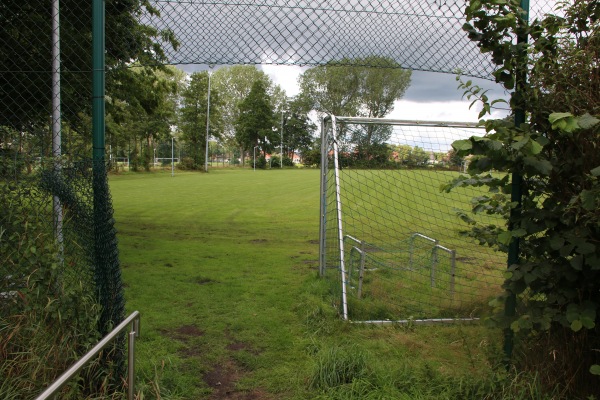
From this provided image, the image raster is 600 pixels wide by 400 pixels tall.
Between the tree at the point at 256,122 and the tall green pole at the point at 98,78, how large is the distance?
63.4 meters

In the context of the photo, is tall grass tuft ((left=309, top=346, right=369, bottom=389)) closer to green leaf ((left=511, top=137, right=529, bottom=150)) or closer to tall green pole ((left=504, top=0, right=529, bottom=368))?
tall green pole ((left=504, top=0, right=529, bottom=368))

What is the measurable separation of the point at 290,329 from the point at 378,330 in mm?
826

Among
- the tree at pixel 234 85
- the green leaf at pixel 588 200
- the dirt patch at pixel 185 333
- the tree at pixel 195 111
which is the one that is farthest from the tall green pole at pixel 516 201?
the tree at pixel 234 85

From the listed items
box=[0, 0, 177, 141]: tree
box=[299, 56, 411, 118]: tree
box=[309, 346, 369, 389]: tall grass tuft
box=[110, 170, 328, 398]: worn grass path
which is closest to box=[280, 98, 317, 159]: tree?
box=[299, 56, 411, 118]: tree

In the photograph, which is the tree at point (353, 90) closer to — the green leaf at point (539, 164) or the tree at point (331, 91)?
the tree at point (331, 91)

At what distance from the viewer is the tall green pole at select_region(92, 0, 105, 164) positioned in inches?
114

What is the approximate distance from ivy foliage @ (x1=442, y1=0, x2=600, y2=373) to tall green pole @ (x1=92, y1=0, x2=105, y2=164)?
7.04 feet

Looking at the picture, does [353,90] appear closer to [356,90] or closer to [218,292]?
[356,90]

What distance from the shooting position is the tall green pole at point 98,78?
9.46 ft

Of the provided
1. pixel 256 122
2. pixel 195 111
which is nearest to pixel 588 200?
pixel 195 111

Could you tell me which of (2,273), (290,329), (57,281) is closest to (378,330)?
(290,329)

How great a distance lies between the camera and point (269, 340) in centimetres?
421

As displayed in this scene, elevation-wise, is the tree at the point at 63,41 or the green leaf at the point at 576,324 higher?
the tree at the point at 63,41

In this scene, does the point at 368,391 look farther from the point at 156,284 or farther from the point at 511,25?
the point at 156,284
